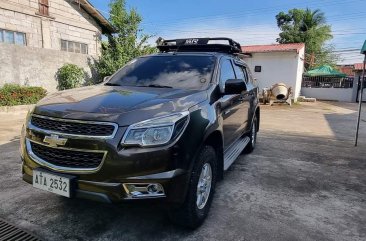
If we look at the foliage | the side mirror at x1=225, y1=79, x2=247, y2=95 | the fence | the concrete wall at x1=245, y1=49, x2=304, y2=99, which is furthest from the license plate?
the fence

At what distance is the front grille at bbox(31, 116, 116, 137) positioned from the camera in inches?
90.1

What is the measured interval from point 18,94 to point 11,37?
315cm

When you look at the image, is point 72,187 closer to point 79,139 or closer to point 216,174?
point 79,139

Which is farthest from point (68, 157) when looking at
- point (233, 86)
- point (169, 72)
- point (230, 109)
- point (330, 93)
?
point (330, 93)

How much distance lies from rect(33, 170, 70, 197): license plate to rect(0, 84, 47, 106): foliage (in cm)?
904

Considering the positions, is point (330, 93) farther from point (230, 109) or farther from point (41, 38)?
point (230, 109)

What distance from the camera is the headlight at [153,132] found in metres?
2.28

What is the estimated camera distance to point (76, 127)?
93.3 inches

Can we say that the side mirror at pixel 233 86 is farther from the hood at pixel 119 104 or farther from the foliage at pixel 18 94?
the foliage at pixel 18 94

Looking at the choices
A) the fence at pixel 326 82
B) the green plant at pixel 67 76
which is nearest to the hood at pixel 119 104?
the green plant at pixel 67 76

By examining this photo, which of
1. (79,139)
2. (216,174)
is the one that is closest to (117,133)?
(79,139)

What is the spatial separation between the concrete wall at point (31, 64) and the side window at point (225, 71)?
9.48 metres

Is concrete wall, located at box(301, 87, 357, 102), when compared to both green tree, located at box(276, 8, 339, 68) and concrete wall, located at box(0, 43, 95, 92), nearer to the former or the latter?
green tree, located at box(276, 8, 339, 68)

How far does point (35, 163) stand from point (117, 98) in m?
0.89
